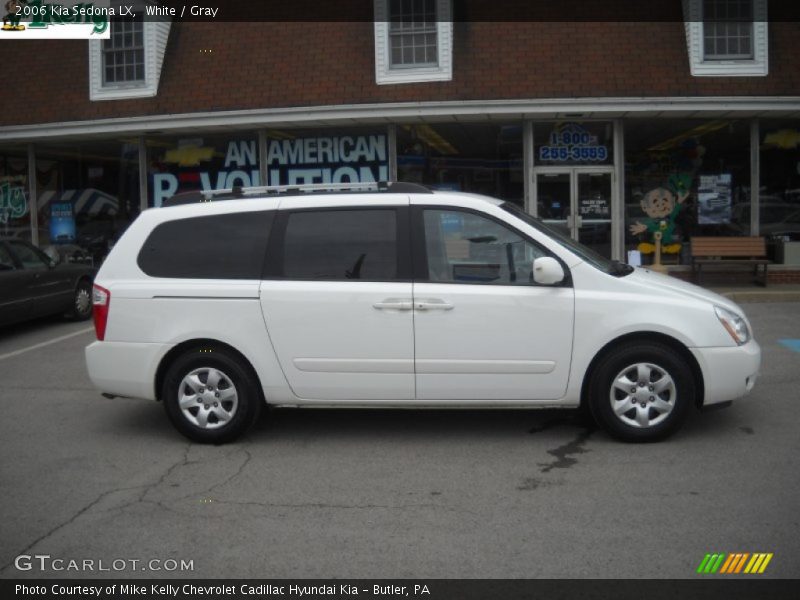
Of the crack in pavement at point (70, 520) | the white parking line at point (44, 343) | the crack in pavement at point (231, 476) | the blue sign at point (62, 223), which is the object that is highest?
the blue sign at point (62, 223)

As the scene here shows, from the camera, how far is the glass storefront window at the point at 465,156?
15492 millimetres

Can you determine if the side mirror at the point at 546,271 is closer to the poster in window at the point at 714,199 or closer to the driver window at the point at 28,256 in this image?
the driver window at the point at 28,256

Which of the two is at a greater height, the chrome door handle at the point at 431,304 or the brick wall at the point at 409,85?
the brick wall at the point at 409,85

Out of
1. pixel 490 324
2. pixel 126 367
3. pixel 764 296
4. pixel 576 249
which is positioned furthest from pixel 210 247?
pixel 764 296

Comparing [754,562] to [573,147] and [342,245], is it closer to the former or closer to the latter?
[342,245]

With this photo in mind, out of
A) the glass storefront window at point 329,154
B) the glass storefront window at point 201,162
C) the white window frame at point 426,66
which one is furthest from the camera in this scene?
the glass storefront window at point 201,162

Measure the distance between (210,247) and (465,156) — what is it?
978cm

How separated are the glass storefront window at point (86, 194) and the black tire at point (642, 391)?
13.0 meters

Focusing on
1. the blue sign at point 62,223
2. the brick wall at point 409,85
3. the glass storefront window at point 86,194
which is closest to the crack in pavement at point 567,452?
the brick wall at point 409,85

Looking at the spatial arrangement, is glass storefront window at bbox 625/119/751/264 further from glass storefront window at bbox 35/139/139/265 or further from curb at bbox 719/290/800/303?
glass storefront window at bbox 35/139/139/265

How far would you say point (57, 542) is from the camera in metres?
4.61

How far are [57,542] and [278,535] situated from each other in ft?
3.86

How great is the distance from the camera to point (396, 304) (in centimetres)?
610
